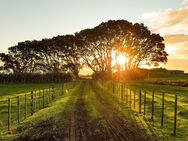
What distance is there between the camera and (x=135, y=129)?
1886 cm

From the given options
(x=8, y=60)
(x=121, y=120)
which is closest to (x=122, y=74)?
(x=8, y=60)

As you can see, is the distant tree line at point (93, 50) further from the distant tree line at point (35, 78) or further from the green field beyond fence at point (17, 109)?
the green field beyond fence at point (17, 109)

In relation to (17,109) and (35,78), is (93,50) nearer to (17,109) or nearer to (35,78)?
(35,78)

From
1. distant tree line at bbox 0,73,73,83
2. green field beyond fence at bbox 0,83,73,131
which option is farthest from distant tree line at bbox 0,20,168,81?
green field beyond fence at bbox 0,83,73,131

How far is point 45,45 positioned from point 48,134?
114147 mm

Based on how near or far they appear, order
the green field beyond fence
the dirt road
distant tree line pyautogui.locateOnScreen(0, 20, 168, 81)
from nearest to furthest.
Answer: the dirt road
the green field beyond fence
distant tree line pyautogui.locateOnScreen(0, 20, 168, 81)

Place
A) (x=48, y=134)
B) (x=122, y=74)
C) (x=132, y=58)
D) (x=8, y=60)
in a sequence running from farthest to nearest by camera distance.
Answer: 1. (x=8, y=60)
2. (x=122, y=74)
3. (x=132, y=58)
4. (x=48, y=134)

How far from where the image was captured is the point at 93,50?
353ft

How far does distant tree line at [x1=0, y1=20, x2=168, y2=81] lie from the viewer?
9756 centimetres

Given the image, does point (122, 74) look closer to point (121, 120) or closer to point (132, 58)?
point (132, 58)

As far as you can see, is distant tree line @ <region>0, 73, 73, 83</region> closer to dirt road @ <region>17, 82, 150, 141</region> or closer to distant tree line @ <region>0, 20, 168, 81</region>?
distant tree line @ <region>0, 20, 168, 81</region>

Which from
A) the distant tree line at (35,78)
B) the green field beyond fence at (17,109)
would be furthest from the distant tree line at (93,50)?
the green field beyond fence at (17,109)

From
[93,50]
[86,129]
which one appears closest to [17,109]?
[86,129]

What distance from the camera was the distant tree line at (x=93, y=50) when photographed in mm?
97562
